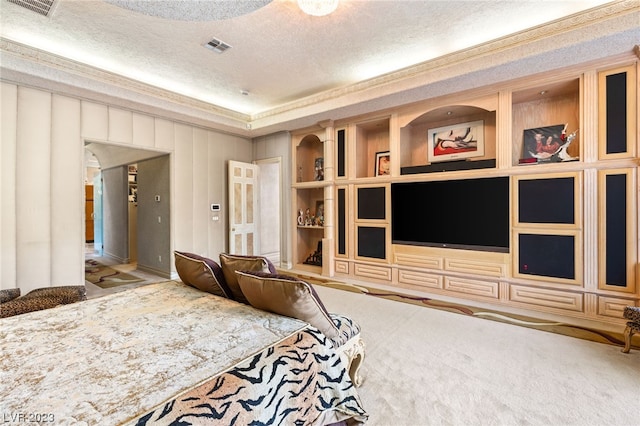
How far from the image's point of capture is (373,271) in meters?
4.86

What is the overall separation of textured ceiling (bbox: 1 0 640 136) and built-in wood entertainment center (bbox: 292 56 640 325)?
80 centimetres

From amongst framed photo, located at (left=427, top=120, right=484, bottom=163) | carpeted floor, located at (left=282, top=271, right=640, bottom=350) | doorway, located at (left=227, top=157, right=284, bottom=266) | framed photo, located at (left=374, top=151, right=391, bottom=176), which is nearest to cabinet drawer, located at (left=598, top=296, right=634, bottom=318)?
carpeted floor, located at (left=282, top=271, right=640, bottom=350)

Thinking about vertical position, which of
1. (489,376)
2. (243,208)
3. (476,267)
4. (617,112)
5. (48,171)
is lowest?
(489,376)

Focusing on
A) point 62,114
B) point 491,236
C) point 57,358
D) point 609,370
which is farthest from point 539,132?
point 62,114

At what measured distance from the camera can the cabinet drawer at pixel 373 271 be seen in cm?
472

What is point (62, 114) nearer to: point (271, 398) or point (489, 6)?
point (271, 398)

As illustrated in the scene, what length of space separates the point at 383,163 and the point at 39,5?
455 cm

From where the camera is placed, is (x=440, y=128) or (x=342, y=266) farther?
(x=342, y=266)

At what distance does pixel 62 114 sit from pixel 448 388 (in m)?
5.48

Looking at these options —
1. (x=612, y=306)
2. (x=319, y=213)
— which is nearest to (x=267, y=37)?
(x=319, y=213)

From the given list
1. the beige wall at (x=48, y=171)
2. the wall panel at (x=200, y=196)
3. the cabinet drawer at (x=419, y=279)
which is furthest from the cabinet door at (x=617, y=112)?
the beige wall at (x=48, y=171)

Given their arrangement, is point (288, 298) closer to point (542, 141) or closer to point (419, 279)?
point (419, 279)

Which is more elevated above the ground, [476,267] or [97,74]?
[97,74]

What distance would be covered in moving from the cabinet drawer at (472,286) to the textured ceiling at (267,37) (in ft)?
9.63
